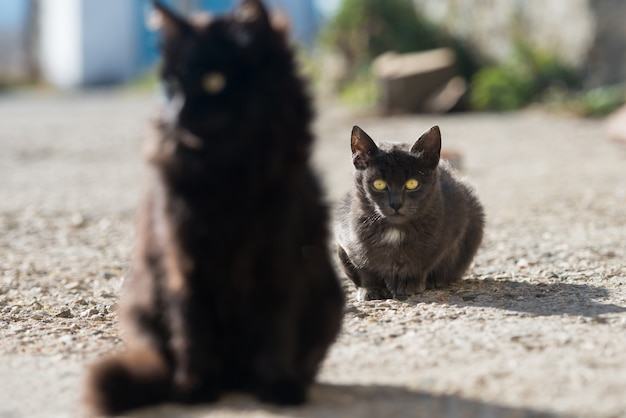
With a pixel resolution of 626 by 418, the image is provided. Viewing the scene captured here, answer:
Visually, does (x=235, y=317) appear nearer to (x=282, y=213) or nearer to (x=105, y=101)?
(x=282, y=213)

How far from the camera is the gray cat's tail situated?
2904 mm

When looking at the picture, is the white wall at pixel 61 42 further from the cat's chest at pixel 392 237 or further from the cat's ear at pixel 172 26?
the cat's ear at pixel 172 26

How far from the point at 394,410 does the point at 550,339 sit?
102cm

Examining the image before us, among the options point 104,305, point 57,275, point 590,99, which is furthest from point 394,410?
point 590,99

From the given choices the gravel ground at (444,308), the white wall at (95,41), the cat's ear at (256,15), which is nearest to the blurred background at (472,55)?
the gravel ground at (444,308)

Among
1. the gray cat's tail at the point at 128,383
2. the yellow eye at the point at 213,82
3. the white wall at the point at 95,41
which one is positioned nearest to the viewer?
the yellow eye at the point at 213,82

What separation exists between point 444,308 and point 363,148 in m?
0.98

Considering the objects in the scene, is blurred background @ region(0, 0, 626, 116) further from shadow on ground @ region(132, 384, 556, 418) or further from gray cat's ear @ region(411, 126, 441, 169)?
shadow on ground @ region(132, 384, 556, 418)

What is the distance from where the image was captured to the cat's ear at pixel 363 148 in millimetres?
4742

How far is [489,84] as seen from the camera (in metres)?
14.8

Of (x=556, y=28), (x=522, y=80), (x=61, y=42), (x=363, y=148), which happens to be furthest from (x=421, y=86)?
(x=61, y=42)

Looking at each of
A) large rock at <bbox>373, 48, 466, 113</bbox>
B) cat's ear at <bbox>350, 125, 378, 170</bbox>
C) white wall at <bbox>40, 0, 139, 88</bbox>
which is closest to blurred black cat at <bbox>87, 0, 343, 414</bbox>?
cat's ear at <bbox>350, 125, 378, 170</bbox>

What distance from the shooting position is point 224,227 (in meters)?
2.85

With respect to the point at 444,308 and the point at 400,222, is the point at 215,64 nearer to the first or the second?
the point at 444,308
